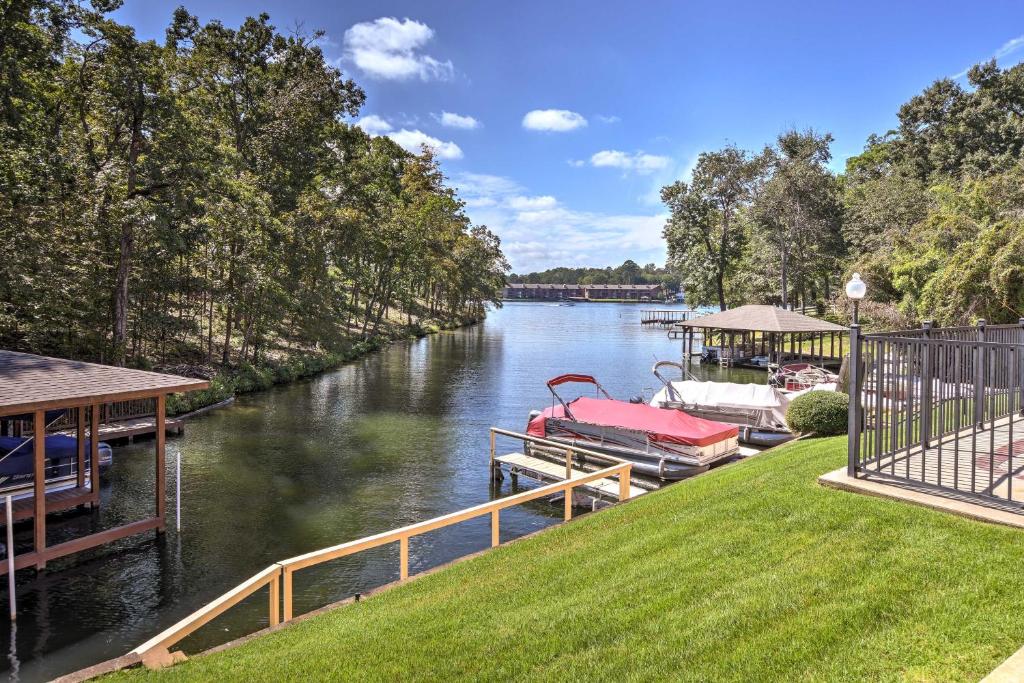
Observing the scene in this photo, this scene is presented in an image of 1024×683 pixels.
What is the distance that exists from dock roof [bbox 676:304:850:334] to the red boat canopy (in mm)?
21571

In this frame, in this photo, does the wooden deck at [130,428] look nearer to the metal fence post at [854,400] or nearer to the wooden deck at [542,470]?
the wooden deck at [542,470]

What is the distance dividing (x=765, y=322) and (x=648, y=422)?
77.8 ft

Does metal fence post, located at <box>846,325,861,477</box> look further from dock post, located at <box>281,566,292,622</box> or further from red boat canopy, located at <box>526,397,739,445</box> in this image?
red boat canopy, located at <box>526,397,739,445</box>

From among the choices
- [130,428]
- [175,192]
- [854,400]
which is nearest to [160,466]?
[130,428]

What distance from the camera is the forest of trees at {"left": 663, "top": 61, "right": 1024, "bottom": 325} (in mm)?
29547

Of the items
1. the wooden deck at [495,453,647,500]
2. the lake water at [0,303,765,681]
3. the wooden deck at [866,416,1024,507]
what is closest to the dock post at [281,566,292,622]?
the lake water at [0,303,765,681]

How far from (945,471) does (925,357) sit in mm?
1590

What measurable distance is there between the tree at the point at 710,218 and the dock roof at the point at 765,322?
746 inches

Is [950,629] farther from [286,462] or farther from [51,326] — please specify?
[51,326]

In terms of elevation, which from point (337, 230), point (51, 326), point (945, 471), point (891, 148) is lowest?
point (945, 471)

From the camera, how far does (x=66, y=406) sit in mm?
9648

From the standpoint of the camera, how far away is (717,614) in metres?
4.86

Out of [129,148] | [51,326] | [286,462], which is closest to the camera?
[286,462]

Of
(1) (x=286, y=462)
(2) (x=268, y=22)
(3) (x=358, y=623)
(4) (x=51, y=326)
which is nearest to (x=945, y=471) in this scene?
(3) (x=358, y=623)
